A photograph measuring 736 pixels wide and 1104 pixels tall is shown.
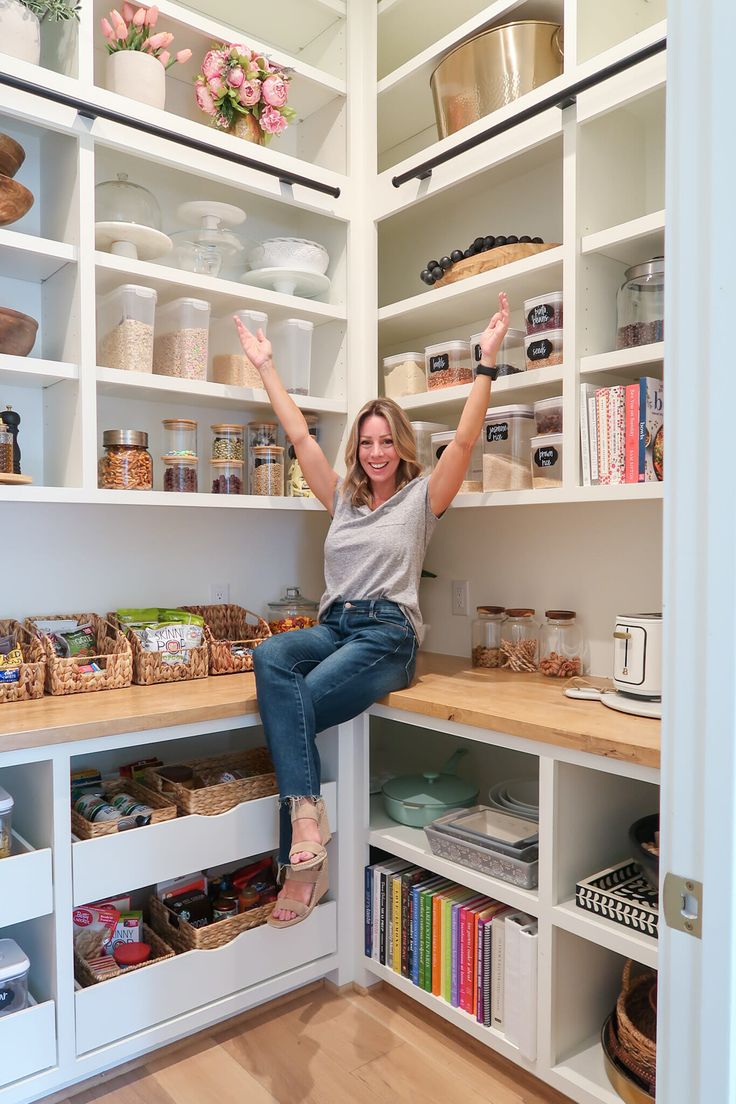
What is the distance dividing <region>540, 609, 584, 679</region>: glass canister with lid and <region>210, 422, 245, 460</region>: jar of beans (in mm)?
1027

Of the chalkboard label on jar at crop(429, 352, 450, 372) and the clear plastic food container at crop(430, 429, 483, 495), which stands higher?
the chalkboard label on jar at crop(429, 352, 450, 372)

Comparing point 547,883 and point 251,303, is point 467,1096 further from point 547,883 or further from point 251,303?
point 251,303

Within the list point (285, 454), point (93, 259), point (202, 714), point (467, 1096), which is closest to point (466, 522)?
point (285, 454)

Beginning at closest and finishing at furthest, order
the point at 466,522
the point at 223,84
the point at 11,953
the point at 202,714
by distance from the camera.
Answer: the point at 11,953
the point at 202,714
the point at 223,84
the point at 466,522

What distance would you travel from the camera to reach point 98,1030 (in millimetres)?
1710

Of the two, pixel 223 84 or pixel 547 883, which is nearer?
pixel 547 883

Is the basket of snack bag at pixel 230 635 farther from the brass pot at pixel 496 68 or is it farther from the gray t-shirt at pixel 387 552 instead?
the brass pot at pixel 496 68

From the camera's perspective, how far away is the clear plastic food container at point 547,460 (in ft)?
6.77

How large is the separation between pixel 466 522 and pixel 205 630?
93cm

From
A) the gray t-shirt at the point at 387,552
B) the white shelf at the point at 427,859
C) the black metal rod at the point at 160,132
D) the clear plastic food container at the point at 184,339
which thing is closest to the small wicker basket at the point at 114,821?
the white shelf at the point at 427,859

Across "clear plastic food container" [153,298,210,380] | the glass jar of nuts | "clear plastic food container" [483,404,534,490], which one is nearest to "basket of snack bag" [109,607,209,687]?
"clear plastic food container" [153,298,210,380]

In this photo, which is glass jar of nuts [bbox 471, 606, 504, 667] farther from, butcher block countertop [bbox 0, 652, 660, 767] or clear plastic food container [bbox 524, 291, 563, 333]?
clear plastic food container [bbox 524, 291, 563, 333]

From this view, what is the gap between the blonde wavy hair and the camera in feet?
7.50

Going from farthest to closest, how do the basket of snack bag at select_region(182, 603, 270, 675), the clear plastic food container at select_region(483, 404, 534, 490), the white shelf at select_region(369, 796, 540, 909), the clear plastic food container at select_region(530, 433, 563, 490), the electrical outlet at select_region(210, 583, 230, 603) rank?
the electrical outlet at select_region(210, 583, 230, 603)
the basket of snack bag at select_region(182, 603, 270, 675)
the clear plastic food container at select_region(483, 404, 534, 490)
the clear plastic food container at select_region(530, 433, 563, 490)
the white shelf at select_region(369, 796, 540, 909)
